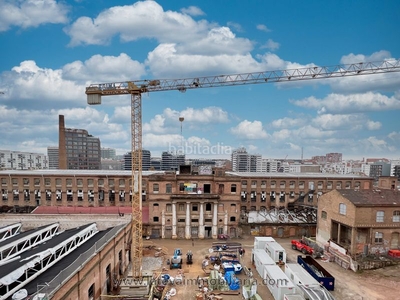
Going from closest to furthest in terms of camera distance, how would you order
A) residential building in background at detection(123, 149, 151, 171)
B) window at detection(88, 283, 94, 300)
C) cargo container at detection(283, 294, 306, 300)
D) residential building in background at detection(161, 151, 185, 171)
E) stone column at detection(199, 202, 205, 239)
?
window at detection(88, 283, 94, 300) → cargo container at detection(283, 294, 306, 300) → stone column at detection(199, 202, 205, 239) → residential building in background at detection(123, 149, 151, 171) → residential building in background at detection(161, 151, 185, 171)

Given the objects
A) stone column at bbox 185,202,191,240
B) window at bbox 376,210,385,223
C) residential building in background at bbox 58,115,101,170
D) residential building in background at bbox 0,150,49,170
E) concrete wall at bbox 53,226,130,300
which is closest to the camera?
concrete wall at bbox 53,226,130,300

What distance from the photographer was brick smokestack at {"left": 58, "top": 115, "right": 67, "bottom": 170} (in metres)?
92.0

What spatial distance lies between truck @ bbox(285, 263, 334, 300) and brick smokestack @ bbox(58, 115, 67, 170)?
3394 inches

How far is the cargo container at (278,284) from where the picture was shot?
2375 cm

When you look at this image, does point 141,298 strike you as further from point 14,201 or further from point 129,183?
point 14,201

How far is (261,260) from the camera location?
97.9ft

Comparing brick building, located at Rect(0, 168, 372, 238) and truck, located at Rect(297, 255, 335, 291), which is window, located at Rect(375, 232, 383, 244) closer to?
truck, located at Rect(297, 255, 335, 291)

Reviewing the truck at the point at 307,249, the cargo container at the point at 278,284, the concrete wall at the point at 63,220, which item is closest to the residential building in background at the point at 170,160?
the truck at the point at 307,249

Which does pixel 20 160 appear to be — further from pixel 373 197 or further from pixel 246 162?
pixel 373 197

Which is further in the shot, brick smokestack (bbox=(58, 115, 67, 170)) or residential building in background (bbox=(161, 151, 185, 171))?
residential building in background (bbox=(161, 151, 185, 171))

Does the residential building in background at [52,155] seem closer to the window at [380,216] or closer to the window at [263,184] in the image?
the window at [263,184]

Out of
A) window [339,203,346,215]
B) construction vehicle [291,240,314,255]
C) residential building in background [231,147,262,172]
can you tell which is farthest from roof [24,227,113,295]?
residential building in background [231,147,262,172]

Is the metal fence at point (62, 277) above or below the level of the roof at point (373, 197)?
below

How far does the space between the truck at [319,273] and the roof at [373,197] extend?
9.84 m
